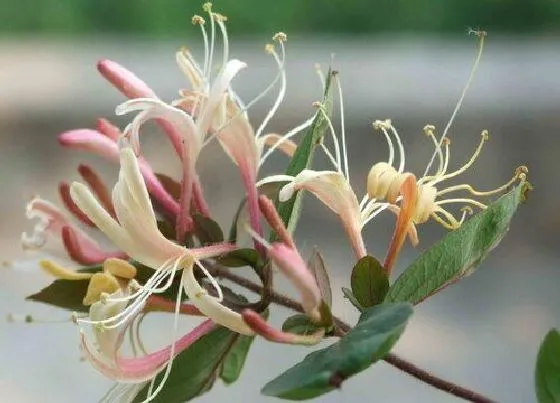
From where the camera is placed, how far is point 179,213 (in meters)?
0.50

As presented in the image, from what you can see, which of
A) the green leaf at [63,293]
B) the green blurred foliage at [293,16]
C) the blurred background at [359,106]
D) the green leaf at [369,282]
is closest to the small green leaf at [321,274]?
the green leaf at [369,282]

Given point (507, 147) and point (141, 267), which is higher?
point (141, 267)

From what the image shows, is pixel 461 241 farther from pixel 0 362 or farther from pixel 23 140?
pixel 23 140

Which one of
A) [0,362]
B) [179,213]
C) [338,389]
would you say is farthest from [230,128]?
[0,362]

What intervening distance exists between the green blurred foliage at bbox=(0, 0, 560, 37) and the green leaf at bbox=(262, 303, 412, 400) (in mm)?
2074

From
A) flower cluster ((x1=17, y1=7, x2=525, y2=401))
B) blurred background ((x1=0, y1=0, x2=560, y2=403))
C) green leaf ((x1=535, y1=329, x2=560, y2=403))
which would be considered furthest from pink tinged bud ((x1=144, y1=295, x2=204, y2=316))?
blurred background ((x1=0, y1=0, x2=560, y2=403))

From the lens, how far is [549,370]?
45cm

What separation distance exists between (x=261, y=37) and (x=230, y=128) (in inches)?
78.1

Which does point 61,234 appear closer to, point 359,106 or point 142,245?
point 142,245

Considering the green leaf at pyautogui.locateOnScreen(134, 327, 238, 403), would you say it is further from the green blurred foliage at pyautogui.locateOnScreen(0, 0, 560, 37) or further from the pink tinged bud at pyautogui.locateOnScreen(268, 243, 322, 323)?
the green blurred foliage at pyautogui.locateOnScreen(0, 0, 560, 37)

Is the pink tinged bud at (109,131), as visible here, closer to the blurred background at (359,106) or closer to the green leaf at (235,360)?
the green leaf at (235,360)

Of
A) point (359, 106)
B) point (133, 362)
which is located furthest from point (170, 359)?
point (359, 106)

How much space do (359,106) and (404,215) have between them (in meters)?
2.03

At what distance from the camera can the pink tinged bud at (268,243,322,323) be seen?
15.6 inches
